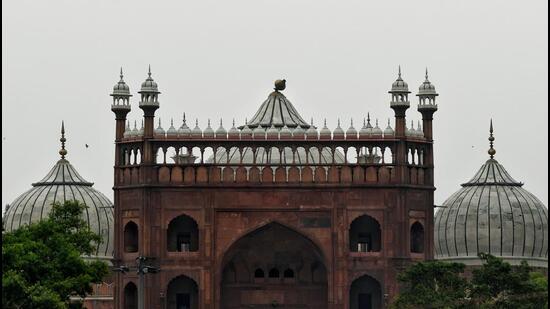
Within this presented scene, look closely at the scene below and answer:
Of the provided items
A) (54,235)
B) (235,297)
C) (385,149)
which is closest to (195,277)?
(235,297)

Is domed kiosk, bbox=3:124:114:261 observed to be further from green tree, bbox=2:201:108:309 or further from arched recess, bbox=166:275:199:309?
green tree, bbox=2:201:108:309

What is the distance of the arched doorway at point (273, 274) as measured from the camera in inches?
3875

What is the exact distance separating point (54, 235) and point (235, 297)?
843 inches

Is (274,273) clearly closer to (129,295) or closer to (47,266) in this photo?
(129,295)

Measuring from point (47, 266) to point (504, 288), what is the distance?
53.7 ft

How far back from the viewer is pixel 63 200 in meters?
117

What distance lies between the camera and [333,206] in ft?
320

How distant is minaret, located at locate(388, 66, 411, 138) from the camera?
97.8m

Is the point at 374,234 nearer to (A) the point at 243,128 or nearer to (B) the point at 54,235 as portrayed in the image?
(A) the point at 243,128

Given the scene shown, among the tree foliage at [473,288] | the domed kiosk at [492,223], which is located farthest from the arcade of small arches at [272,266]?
the domed kiosk at [492,223]

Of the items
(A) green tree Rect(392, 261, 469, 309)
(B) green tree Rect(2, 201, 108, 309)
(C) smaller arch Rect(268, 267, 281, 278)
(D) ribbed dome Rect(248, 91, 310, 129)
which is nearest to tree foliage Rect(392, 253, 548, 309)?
(A) green tree Rect(392, 261, 469, 309)

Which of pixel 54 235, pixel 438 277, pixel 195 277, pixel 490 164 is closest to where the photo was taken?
pixel 54 235

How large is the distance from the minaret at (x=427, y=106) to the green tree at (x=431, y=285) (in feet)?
39.7

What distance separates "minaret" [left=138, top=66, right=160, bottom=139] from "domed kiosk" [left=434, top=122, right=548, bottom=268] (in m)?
21.9
